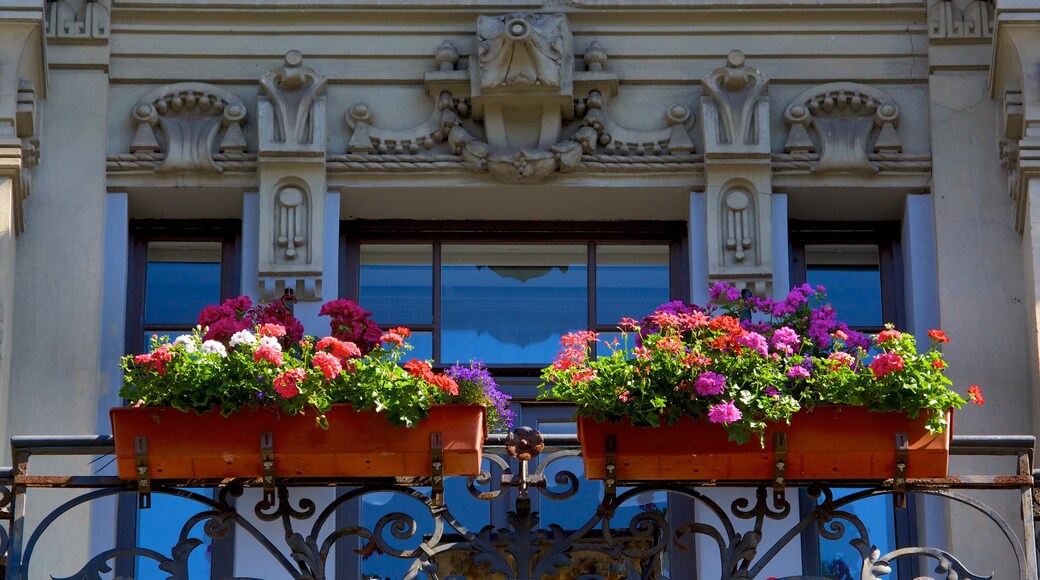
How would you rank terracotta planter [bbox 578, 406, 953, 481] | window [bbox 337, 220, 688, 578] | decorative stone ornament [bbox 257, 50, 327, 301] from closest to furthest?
terracotta planter [bbox 578, 406, 953, 481], decorative stone ornament [bbox 257, 50, 327, 301], window [bbox 337, 220, 688, 578]

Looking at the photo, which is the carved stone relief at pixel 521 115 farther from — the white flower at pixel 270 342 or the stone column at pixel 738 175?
the white flower at pixel 270 342

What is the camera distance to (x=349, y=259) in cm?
1091

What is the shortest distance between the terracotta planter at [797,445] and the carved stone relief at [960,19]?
9.62ft

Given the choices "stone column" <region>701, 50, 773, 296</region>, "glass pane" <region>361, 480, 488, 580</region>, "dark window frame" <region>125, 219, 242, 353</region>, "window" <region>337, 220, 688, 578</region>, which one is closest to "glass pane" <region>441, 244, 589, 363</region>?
"window" <region>337, 220, 688, 578</region>

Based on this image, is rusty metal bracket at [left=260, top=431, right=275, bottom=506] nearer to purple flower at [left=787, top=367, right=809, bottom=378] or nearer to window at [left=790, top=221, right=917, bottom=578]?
purple flower at [left=787, top=367, right=809, bottom=378]

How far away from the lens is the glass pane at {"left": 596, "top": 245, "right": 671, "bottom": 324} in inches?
425

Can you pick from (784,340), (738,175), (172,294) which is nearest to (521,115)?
(738,175)

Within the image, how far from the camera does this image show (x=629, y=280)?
10875mm

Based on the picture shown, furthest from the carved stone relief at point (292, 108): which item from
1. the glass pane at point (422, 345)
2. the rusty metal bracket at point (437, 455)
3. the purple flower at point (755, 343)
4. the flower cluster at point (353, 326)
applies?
the purple flower at point (755, 343)

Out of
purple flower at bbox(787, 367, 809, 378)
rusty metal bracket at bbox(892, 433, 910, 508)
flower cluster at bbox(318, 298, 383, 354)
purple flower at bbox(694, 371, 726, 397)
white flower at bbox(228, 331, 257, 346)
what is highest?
flower cluster at bbox(318, 298, 383, 354)

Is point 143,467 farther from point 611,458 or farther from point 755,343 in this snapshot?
point 755,343

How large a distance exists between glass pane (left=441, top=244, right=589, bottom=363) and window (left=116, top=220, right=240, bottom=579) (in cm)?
110

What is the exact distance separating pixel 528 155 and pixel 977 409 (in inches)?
96.6

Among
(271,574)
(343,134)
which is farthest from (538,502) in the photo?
(343,134)
